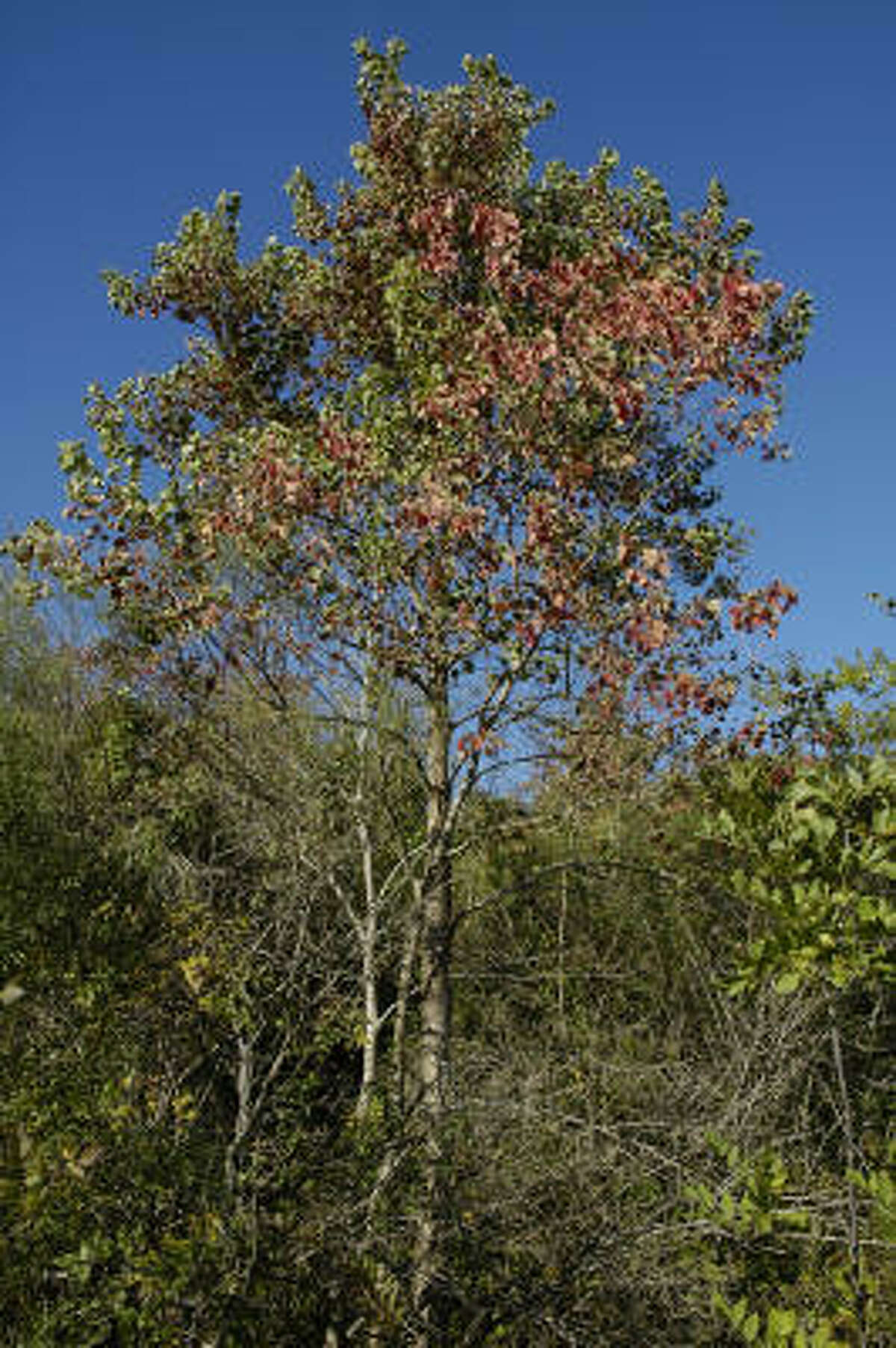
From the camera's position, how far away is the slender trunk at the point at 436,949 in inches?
229

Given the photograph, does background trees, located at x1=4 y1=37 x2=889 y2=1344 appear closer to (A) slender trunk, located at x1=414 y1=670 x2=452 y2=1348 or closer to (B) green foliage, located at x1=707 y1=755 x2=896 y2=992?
(A) slender trunk, located at x1=414 y1=670 x2=452 y2=1348

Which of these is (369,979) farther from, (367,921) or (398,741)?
(398,741)

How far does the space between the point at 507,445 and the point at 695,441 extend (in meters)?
1.34

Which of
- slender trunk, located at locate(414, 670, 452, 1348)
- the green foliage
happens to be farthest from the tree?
the green foliage

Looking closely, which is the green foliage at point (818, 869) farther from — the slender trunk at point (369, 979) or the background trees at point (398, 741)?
the slender trunk at point (369, 979)

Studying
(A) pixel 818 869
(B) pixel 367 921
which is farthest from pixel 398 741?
(A) pixel 818 869

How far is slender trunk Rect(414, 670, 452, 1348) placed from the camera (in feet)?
19.1

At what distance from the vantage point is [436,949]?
7.14 metres

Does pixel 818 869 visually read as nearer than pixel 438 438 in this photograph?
Yes

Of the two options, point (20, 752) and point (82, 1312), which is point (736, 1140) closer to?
point (82, 1312)

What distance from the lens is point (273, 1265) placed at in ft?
15.8

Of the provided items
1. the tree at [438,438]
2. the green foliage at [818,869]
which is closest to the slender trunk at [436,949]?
the tree at [438,438]

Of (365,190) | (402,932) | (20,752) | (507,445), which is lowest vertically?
(402,932)

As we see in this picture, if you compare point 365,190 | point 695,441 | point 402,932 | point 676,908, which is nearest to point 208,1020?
point 402,932
